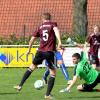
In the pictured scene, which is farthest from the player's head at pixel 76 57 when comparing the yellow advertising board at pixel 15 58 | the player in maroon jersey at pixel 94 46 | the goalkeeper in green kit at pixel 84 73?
the yellow advertising board at pixel 15 58

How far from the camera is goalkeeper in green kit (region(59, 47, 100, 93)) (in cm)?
1296

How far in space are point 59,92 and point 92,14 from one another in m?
18.5

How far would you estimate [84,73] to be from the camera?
13.4m

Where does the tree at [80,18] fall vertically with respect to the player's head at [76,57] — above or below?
below

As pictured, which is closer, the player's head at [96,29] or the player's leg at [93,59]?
the player's head at [96,29]

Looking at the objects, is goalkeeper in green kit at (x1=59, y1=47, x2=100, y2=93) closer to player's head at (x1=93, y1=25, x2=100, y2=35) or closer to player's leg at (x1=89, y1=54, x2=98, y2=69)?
player's head at (x1=93, y1=25, x2=100, y2=35)

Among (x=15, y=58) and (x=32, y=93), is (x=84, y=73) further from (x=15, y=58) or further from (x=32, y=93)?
(x=15, y=58)

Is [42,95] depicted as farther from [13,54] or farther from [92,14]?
[92,14]

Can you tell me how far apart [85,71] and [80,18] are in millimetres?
15188

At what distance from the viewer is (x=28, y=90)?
14398 millimetres

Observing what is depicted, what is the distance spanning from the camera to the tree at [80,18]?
92.1 feet

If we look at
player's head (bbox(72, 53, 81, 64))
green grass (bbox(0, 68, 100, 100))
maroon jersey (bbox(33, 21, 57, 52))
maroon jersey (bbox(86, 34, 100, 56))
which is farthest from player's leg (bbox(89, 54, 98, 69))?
maroon jersey (bbox(33, 21, 57, 52))

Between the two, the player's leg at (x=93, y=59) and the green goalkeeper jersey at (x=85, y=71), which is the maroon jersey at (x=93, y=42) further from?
the green goalkeeper jersey at (x=85, y=71)

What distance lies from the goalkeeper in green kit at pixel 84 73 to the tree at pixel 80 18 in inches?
557
